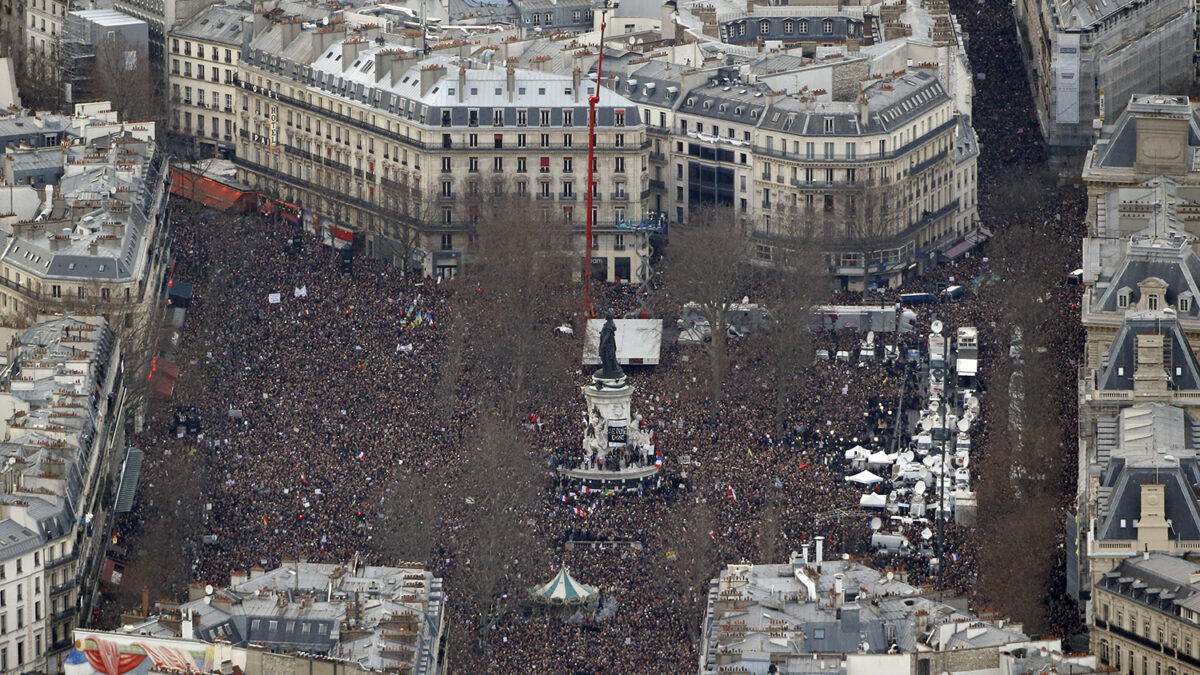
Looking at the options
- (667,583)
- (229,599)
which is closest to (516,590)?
(667,583)

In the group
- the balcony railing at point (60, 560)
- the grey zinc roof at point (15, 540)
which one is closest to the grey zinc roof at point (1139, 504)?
the balcony railing at point (60, 560)

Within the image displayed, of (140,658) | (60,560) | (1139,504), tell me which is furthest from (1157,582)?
(60,560)

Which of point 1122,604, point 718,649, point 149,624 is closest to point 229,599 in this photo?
point 149,624

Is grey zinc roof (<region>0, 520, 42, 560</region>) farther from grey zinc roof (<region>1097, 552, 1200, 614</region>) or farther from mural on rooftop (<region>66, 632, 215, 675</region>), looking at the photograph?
grey zinc roof (<region>1097, 552, 1200, 614</region>)

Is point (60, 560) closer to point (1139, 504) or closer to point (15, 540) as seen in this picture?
point (15, 540)

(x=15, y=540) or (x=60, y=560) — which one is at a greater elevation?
(x=15, y=540)

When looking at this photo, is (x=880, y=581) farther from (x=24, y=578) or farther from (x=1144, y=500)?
(x=24, y=578)

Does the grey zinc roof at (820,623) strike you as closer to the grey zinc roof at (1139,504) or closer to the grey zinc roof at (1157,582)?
the grey zinc roof at (1157,582)

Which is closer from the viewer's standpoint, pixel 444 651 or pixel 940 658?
pixel 940 658

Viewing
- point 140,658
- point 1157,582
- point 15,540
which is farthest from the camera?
point 15,540
